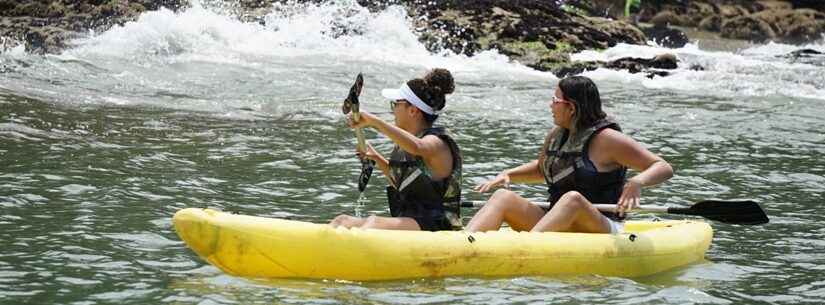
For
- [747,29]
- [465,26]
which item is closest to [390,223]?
[465,26]

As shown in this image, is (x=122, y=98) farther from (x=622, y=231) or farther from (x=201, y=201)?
(x=622, y=231)

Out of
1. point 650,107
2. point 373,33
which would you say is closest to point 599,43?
point 373,33

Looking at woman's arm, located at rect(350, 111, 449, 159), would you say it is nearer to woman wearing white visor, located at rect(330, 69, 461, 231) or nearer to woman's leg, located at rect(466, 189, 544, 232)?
woman wearing white visor, located at rect(330, 69, 461, 231)

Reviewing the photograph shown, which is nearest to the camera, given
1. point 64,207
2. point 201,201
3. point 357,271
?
point 357,271

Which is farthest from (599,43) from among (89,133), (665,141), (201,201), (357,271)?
(357,271)

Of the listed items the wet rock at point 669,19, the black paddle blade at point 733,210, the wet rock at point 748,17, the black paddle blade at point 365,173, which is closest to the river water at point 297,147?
the black paddle blade at point 733,210

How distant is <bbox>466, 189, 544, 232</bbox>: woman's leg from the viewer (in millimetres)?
5941

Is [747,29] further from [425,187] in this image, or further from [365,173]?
[425,187]

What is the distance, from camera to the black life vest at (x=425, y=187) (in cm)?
590

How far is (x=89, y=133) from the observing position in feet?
32.6

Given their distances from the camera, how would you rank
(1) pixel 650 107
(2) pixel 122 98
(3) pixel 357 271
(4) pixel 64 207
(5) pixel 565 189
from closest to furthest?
(3) pixel 357 271, (5) pixel 565 189, (4) pixel 64 207, (2) pixel 122 98, (1) pixel 650 107

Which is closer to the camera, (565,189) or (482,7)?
(565,189)

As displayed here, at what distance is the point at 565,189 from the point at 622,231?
0.37 metres

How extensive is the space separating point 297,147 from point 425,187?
4384mm
